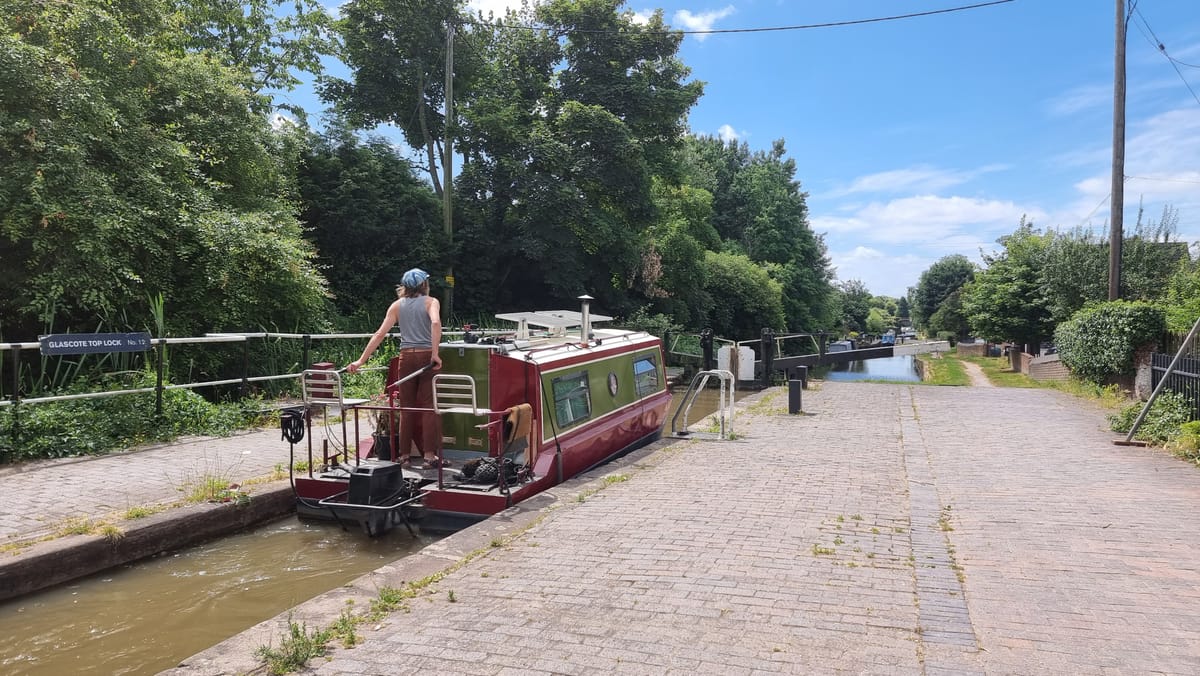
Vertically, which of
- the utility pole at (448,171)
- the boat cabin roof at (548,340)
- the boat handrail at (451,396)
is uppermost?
the utility pole at (448,171)

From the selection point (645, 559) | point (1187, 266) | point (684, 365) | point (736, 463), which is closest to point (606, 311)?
point (684, 365)

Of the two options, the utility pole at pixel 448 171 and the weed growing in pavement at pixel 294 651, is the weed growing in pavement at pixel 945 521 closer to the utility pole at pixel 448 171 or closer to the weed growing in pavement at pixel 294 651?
the weed growing in pavement at pixel 294 651

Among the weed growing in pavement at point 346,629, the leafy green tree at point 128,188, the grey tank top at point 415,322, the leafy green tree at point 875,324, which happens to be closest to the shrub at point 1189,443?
the grey tank top at point 415,322

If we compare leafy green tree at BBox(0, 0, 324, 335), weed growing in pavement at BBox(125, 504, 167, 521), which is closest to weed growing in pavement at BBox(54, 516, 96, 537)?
weed growing in pavement at BBox(125, 504, 167, 521)

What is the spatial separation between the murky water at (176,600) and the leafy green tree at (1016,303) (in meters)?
29.8

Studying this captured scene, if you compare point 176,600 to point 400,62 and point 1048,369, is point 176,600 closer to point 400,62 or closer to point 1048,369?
point 400,62

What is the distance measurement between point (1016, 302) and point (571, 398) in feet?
94.0

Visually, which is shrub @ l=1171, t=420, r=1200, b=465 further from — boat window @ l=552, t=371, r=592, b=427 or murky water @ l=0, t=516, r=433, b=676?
murky water @ l=0, t=516, r=433, b=676

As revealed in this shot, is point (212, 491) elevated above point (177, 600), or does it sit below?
above

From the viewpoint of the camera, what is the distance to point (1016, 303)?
3009cm

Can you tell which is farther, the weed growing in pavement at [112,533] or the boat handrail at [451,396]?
the boat handrail at [451,396]

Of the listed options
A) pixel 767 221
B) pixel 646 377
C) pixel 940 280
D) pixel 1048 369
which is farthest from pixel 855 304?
pixel 646 377

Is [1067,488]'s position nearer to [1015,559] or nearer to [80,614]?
[1015,559]

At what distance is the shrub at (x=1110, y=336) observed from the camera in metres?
13.2
